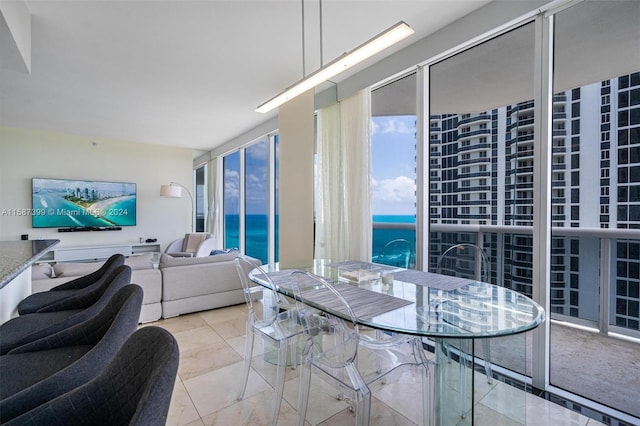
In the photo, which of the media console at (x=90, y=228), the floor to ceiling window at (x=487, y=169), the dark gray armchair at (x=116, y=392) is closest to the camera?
the dark gray armchair at (x=116, y=392)

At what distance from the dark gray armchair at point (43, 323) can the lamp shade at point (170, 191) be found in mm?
5145

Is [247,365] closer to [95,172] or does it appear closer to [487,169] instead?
[487,169]

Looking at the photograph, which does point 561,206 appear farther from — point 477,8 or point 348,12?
point 348,12

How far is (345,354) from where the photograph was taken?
5.30 ft

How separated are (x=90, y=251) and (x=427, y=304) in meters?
6.53

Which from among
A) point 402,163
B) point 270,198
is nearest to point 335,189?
point 402,163

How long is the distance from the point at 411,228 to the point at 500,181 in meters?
0.90

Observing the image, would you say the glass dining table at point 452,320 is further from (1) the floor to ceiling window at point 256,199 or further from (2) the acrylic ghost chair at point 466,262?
(1) the floor to ceiling window at point 256,199

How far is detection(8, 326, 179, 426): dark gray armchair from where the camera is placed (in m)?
0.67

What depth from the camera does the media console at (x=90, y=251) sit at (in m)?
5.50

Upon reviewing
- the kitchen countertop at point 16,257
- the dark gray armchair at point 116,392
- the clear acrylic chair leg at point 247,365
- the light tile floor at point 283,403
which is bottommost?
the light tile floor at point 283,403

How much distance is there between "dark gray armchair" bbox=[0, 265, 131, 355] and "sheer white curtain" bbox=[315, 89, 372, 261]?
2.26 meters

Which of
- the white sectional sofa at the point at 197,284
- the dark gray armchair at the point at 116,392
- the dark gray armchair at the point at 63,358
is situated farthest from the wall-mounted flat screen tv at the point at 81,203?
the dark gray armchair at the point at 116,392

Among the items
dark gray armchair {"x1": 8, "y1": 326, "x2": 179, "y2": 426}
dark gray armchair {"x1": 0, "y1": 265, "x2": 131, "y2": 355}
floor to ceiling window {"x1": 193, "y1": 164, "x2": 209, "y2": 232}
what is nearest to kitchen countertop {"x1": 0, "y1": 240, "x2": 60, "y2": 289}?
dark gray armchair {"x1": 0, "y1": 265, "x2": 131, "y2": 355}
